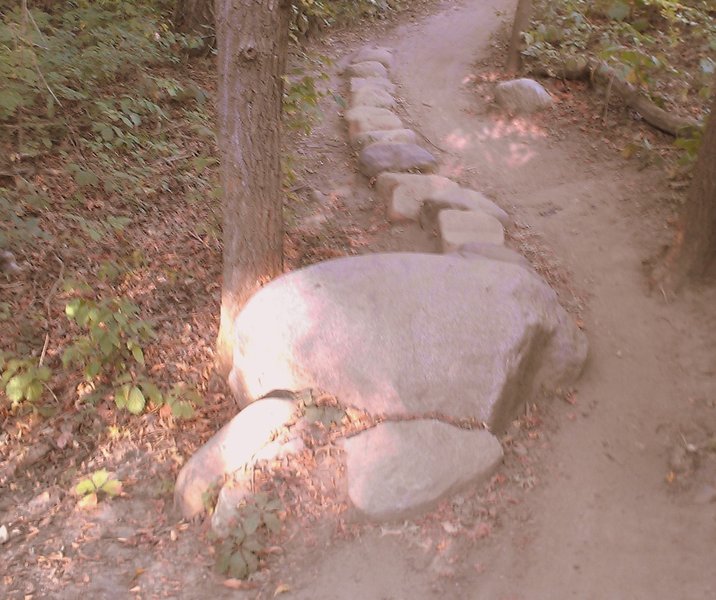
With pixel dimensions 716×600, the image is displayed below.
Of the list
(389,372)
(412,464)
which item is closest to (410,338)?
(389,372)

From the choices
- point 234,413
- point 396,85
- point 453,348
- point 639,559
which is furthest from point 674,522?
point 396,85

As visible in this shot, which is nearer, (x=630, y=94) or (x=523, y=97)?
(x=630, y=94)

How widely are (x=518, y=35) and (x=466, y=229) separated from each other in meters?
4.24

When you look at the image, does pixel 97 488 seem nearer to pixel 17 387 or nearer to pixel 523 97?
pixel 17 387

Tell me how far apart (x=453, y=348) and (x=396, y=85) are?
574 centimetres

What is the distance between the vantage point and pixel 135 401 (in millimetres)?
4191

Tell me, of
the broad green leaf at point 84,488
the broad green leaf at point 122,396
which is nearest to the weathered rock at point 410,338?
the broad green leaf at point 122,396

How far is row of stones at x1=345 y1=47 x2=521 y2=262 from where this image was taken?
Answer: 533 cm

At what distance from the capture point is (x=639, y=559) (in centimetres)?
305

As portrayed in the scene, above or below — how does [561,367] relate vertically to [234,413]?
above

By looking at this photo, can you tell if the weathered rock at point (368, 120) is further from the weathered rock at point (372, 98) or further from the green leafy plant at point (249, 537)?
the green leafy plant at point (249, 537)

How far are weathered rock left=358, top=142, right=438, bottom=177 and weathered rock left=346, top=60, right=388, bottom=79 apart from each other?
235cm

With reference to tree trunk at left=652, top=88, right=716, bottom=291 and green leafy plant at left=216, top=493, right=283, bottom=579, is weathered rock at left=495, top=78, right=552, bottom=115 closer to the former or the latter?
tree trunk at left=652, top=88, right=716, bottom=291

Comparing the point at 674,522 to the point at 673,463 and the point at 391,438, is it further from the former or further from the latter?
the point at 391,438
